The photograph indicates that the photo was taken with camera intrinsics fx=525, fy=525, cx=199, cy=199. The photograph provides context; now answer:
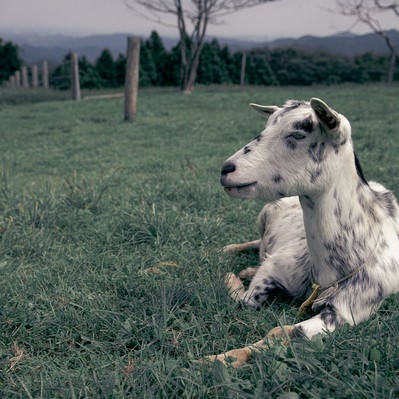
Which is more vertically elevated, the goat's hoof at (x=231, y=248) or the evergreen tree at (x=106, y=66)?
the evergreen tree at (x=106, y=66)

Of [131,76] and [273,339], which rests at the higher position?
[131,76]

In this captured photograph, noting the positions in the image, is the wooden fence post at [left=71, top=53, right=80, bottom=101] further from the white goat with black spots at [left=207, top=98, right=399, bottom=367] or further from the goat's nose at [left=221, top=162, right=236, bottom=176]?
the goat's nose at [left=221, top=162, right=236, bottom=176]

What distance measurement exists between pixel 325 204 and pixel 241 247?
5.34 ft

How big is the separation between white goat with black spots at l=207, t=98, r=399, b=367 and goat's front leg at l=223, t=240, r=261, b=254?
3.64ft

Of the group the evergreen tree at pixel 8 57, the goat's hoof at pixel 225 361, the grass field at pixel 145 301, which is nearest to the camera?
the grass field at pixel 145 301

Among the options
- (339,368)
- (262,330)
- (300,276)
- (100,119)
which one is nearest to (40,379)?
(262,330)

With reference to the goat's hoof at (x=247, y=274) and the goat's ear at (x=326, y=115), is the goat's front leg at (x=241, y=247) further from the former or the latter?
the goat's ear at (x=326, y=115)

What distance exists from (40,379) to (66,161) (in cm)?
610

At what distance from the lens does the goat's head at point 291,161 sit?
2.64 metres

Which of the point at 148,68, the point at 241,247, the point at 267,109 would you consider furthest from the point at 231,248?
the point at 148,68

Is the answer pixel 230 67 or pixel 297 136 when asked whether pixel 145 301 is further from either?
pixel 230 67

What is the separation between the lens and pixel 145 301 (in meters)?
3.25

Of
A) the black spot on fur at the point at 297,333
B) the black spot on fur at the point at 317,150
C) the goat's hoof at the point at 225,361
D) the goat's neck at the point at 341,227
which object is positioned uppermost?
the black spot on fur at the point at 317,150

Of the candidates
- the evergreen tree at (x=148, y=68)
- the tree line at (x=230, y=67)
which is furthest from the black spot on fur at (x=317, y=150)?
the evergreen tree at (x=148, y=68)
